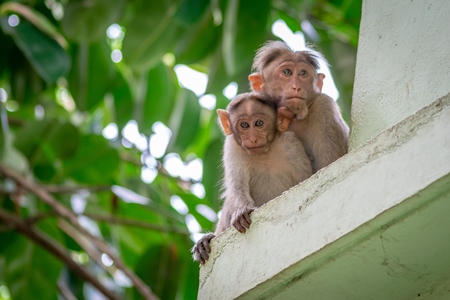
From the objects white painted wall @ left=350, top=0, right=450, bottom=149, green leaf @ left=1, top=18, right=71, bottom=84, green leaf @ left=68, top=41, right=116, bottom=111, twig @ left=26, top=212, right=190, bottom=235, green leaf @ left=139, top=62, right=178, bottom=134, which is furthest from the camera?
green leaf @ left=139, top=62, right=178, bottom=134

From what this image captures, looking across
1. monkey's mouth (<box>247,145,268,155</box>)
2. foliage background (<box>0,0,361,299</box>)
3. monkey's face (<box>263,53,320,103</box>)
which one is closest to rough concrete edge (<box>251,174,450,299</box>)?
monkey's mouth (<box>247,145,268,155</box>)

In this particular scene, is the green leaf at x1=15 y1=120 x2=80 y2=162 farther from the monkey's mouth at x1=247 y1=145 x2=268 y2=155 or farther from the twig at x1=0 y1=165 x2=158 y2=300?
the monkey's mouth at x1=247 y1=145 x2=268 y2=155

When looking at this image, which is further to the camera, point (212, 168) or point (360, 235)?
point (212, 168)

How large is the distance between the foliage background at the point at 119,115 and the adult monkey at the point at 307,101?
2.98ft

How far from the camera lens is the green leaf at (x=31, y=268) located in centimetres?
635

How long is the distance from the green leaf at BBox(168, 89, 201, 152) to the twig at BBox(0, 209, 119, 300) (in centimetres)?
115

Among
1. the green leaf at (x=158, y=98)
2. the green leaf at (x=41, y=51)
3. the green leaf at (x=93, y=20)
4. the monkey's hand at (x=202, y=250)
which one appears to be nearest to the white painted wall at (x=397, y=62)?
the monkey's hand at (x=202, y=250)

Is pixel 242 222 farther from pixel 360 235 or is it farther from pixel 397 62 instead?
pixel 397 62

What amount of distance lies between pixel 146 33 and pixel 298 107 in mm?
2335

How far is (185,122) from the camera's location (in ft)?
22.0

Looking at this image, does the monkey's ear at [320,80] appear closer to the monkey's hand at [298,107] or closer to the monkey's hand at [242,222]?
the monkey's hand at [298,107]

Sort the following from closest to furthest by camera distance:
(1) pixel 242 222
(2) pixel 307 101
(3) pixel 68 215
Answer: (1) pixel 242 222, (2) pixel 307 101, (3) pixel 68 215

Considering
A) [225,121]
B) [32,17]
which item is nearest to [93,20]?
[32,17]

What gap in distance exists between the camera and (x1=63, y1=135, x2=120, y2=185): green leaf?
6.46 meters
